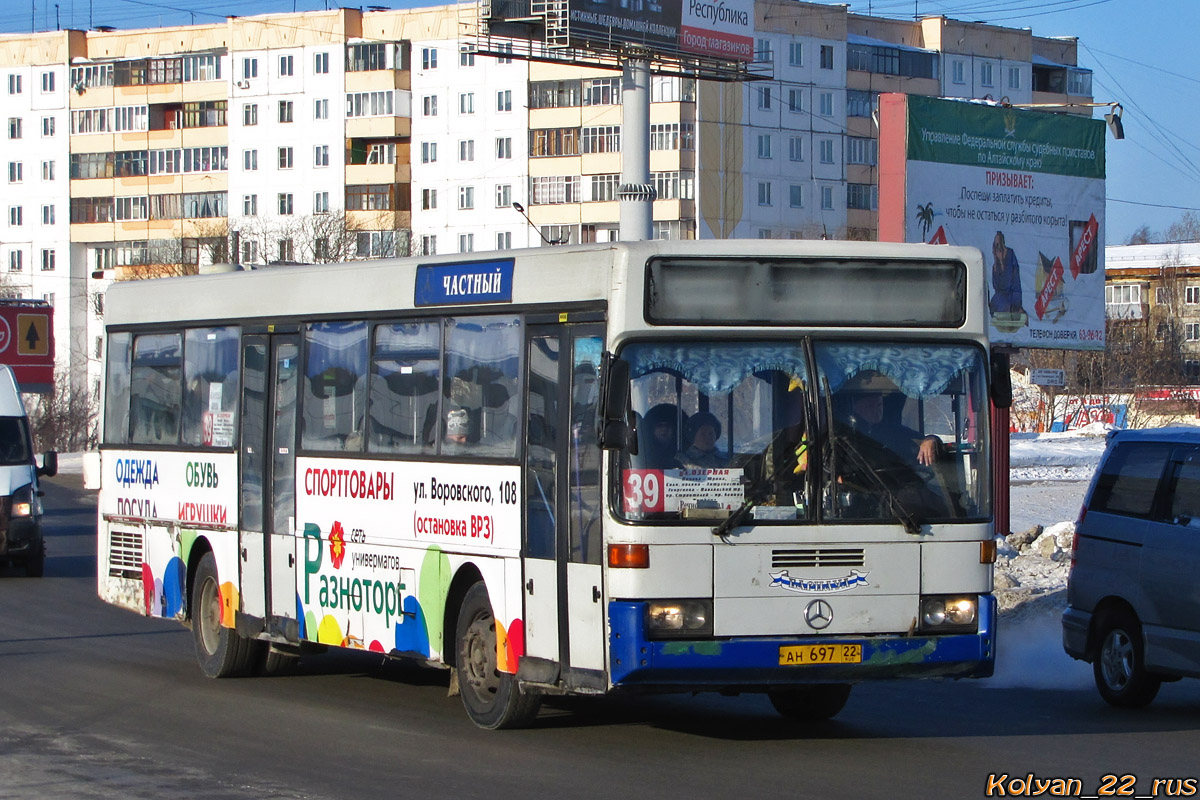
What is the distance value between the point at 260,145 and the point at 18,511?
78567 mm

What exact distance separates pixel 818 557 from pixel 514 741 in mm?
2144

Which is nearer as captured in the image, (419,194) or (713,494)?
(713,494)

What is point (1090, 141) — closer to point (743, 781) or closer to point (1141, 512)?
point (1141, 512)

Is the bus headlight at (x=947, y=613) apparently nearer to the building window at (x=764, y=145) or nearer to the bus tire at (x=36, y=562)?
the bus tire at (x=36, y=562)

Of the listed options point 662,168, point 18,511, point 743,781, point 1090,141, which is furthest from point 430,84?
point 743,781

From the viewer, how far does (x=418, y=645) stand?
1155 cm

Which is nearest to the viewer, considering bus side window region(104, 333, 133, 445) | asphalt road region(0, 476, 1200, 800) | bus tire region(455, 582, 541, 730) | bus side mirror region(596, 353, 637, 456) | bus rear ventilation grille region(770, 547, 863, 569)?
asphalt road region(0, 476, 1200, 800)

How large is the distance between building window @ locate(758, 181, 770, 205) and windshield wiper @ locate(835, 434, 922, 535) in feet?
269

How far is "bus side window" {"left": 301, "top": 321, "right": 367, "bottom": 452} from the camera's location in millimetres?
12320

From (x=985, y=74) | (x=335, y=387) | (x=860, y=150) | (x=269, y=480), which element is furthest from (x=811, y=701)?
(x=985, y=74)

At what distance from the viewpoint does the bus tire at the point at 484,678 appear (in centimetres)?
1074

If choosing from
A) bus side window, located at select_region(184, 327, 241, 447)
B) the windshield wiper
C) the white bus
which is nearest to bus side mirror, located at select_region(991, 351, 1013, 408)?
the white bus

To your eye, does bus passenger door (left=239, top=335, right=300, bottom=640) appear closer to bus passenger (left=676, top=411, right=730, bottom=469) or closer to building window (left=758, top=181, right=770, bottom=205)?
bus passenger (left=676, top=411, right=730, bottom=469)

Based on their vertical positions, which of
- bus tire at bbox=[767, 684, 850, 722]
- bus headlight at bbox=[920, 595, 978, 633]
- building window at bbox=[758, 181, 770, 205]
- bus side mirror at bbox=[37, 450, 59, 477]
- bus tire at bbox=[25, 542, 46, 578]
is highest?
building window at bbox=[758, 181, 770, 205]
